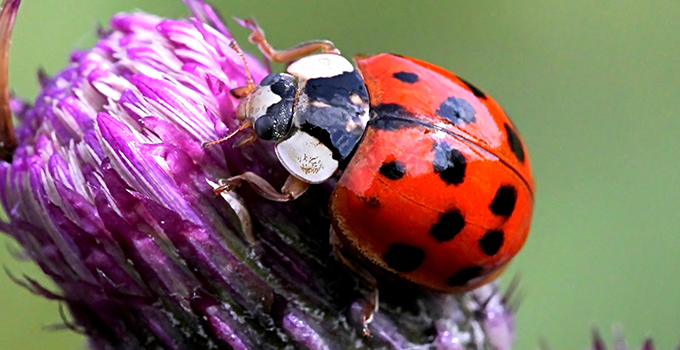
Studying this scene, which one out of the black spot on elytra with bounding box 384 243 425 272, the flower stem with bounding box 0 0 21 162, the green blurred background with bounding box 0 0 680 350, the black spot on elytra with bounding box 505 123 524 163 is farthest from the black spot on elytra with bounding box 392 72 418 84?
the green blurred background with bounding box 0 0 680 350

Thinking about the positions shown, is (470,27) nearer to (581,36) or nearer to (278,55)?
(581,36)

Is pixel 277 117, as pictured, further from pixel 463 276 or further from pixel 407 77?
pixel 463 276

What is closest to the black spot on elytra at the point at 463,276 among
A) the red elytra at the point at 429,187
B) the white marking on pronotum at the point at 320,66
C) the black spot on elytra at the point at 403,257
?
the red elytra at the point at 429,187

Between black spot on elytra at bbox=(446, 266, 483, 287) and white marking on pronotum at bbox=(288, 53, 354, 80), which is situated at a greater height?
white marking on pronotum at bbox=(288, 53, 354, 80)

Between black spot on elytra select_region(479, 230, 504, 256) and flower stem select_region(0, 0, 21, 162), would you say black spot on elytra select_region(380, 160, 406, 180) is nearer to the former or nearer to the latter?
black spot on elytra select_region(479, 230, 504, 256)

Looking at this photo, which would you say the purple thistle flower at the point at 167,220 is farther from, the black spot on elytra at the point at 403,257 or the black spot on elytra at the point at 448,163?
the black spot on elytra at the point at 448,163

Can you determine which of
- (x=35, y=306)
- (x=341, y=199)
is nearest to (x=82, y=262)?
(x=341, y=199)
